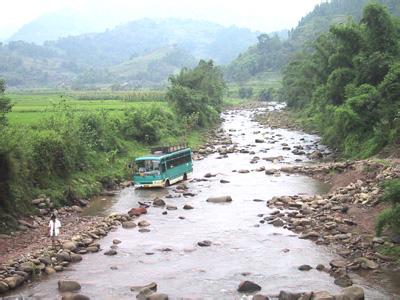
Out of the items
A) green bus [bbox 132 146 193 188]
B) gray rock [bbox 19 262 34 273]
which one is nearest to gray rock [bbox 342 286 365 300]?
gray rock [bbox 19 262 34 273]

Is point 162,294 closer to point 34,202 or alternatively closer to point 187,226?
point 187,226

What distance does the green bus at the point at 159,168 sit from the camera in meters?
36.4

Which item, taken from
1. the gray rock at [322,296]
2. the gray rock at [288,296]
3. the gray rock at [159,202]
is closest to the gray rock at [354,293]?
the gray rock at [322,296]

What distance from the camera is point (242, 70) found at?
7682 inches

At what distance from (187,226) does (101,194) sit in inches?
412

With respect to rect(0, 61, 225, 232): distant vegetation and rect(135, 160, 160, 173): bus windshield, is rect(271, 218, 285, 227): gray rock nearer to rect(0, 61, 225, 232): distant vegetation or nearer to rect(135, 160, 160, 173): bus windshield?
rect(135, 160, 160, 173): bus windshield

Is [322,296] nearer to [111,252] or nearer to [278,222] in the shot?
[111,252]

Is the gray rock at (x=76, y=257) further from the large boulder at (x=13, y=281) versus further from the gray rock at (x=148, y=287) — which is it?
the gray rock at (x=148, y=287)

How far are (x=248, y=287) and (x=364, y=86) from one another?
2992cm

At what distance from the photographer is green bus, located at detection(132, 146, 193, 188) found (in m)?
36.4

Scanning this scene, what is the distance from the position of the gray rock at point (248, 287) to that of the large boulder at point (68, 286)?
5836 mm

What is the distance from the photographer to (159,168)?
36.5 metres

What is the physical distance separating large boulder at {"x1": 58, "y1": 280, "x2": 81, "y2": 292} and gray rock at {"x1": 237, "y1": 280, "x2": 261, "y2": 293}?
230 inches

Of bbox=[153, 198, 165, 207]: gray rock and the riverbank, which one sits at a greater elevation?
A: the riverbank
